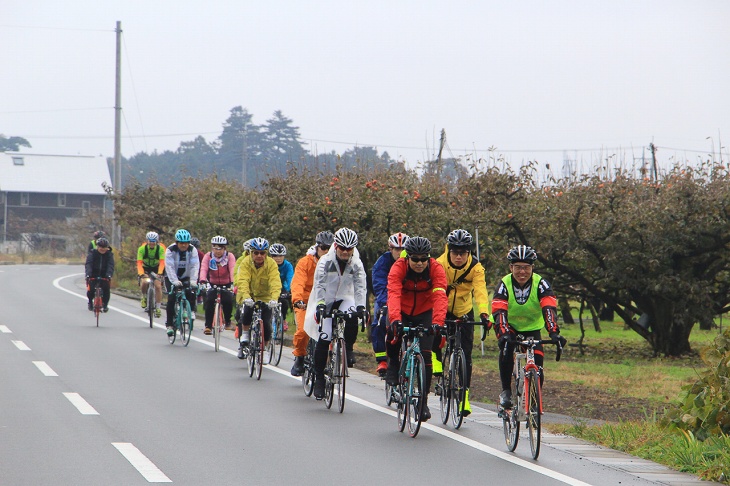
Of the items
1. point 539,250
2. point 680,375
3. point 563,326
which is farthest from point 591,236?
point 563,326

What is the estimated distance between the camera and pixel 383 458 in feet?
27.4

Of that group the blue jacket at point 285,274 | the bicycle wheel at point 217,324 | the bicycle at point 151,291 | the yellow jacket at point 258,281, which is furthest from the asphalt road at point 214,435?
the bicycle at point 151,291

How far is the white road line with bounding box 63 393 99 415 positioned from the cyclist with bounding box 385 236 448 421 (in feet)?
9.74

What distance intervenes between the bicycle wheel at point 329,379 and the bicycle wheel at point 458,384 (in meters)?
1.49

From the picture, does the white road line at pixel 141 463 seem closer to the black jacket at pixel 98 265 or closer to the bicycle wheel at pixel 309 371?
the bicycle wheel at pixel 309 371

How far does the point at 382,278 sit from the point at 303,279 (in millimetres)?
1378

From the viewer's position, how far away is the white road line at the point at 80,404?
10.4 metres

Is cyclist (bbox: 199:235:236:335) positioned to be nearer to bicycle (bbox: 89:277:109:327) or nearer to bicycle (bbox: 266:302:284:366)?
bicycle (bbox: 266:302:284:366)

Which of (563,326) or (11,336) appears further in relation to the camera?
(563,326)

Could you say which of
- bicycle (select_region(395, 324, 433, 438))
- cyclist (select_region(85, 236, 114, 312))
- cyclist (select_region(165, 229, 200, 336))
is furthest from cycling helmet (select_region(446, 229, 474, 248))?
cyclist (select_region(85, 236, 114, 312))

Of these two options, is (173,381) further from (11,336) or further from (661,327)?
(661,327)

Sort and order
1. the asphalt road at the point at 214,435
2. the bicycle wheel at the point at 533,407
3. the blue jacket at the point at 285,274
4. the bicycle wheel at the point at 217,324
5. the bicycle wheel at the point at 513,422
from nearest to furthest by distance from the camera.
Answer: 1. the asphalt road at the point at 214,435
2. the bicycle wheel at the point at 533,407
3. the bicycle wheel at the point at 513,422
4. the blue jacket at the point at 285,274
5. the bicycle wheel at the point at 217,324

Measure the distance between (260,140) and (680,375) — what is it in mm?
99984

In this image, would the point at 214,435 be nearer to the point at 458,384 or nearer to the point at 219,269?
the point at 458,384
